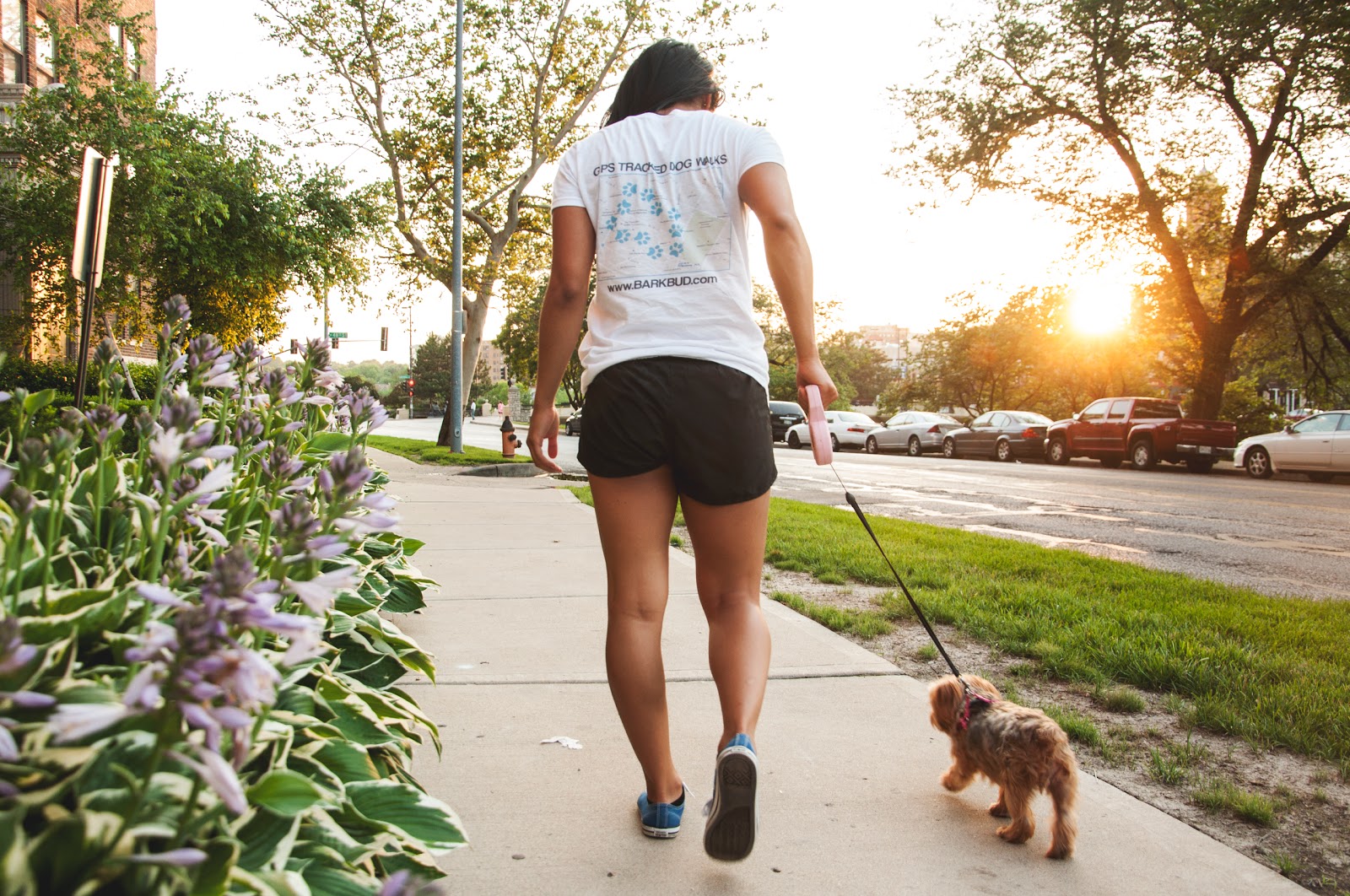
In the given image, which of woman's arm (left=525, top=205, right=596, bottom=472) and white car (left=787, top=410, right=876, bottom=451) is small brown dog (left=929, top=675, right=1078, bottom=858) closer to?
woman's arm (left=525, top=205, right=596, bottom=472)

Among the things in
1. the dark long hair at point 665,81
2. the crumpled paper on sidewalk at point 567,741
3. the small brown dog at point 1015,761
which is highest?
the dark long hair at point 665,81

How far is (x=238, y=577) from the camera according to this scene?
38.0 inches

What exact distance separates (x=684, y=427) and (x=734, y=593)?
17.8 inches

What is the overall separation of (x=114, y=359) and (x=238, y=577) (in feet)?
5.72

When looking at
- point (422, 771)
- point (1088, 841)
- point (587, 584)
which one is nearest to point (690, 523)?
point (422, 771)

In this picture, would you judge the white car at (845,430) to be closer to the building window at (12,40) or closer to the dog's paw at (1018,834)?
the building window at (12,40)

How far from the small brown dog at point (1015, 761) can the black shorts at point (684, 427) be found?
36.8 inches

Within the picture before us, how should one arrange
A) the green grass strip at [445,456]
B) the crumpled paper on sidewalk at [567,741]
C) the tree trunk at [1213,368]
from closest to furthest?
the crumpled paper on sidewalk at [567,741] < the green grass strip at [445,456] < the tree trunk at [1213,368]

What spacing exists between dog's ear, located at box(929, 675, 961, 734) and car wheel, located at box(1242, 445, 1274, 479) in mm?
18984

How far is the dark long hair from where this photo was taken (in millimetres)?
2512

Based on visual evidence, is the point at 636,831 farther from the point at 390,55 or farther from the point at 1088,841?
the point at 390,55

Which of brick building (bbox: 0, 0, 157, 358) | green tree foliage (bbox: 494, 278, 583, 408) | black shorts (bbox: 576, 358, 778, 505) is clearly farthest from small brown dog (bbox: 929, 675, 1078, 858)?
brick building (bbox: 0, 0, 157, 358)

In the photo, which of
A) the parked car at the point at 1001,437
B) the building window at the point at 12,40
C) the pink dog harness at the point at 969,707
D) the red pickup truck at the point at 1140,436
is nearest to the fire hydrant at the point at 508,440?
the building window at the point at 12,40

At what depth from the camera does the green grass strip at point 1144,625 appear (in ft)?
10.7
